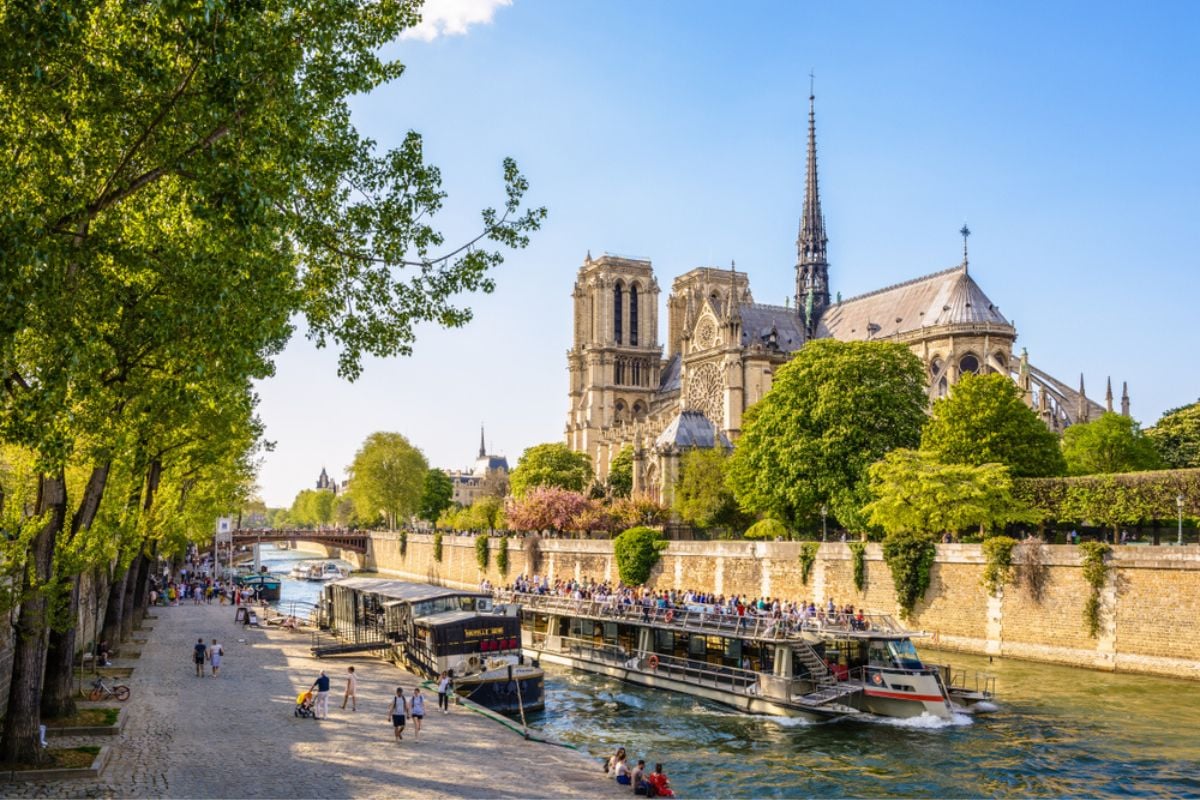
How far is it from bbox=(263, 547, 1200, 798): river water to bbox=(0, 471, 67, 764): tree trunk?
10618 millimetres

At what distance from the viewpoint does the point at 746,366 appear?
3772 inches

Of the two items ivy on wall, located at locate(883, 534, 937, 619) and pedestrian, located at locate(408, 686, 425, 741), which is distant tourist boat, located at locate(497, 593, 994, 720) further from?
pedestrian, located at locate(408, 686, 425, 741)

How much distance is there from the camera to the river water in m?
22.7

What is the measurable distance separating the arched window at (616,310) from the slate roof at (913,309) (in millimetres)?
34122

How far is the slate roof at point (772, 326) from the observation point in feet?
326

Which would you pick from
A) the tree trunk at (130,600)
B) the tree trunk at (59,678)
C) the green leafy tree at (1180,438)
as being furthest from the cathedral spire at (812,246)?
the tree trunk at (59,678)

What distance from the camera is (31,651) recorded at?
18188 mm

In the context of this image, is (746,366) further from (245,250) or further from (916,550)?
(245,250)

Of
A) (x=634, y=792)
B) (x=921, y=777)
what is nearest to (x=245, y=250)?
(x=634, y=792)

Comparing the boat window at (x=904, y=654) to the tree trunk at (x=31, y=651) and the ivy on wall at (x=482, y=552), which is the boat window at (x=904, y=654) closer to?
the tree trunk at (x=31, y=651)

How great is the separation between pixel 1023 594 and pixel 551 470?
211ft

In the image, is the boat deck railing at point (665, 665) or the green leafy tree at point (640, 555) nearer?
the boat deck railing at point (665, 665)

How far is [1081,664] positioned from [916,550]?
8660 mm

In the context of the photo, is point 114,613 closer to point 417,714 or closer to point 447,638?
point 447,638
